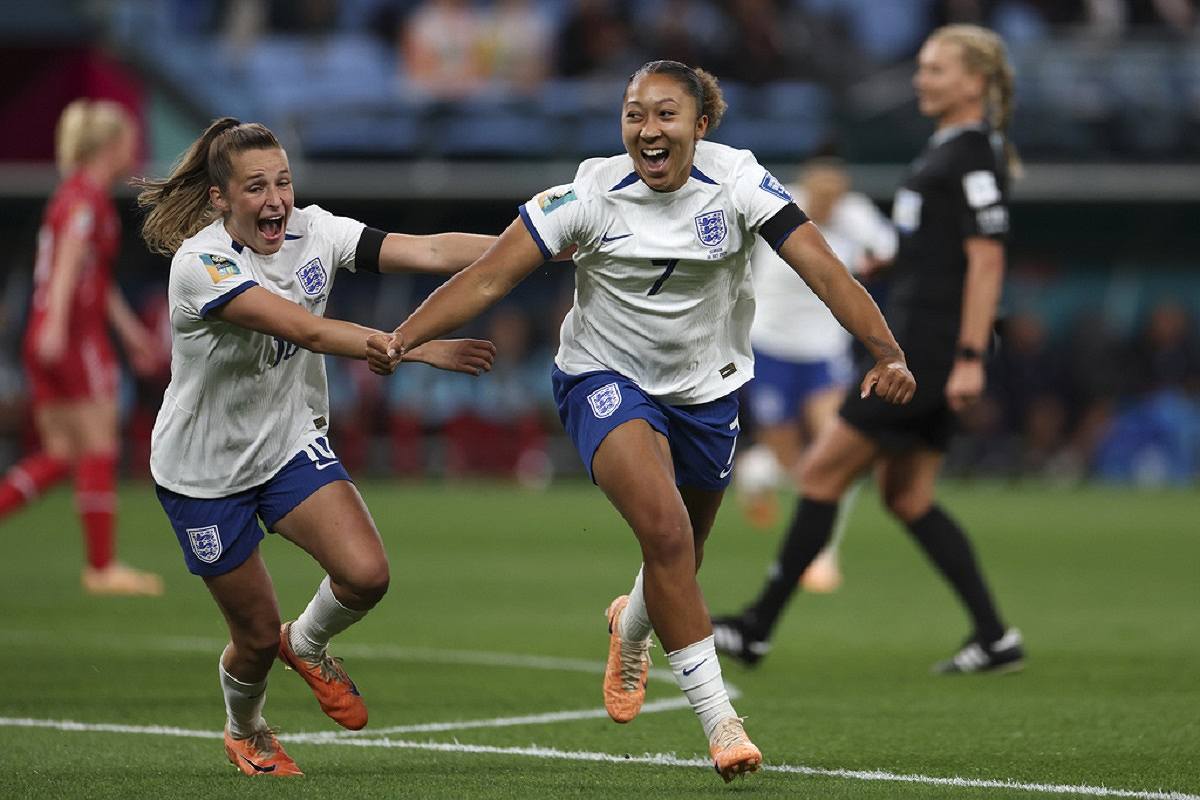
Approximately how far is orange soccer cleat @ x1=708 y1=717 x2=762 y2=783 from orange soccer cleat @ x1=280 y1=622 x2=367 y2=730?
1222mm

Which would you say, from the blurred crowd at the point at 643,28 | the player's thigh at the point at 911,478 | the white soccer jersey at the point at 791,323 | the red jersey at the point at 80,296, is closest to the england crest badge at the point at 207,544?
the player's thigh at the point at 911,478

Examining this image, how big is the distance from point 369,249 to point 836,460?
2.86 meters

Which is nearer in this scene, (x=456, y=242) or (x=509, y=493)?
(x=456, y=242)

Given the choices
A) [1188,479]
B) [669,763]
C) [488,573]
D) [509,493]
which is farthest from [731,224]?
[1188,479]

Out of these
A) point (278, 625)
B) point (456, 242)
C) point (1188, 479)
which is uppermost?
point (456, 242)

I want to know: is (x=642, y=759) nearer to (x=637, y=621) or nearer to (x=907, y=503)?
(x=637, y=621)

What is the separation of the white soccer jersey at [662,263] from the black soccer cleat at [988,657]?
2539 millimetres

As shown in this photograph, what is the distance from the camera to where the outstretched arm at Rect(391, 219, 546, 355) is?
5.54 m

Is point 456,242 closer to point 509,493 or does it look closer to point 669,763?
point 669,763

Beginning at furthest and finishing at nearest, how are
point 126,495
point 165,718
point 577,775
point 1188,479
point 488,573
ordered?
1. point 1188,479
2. point 126,495
3. point 488,573
4. point 165,718
5. point 577,775

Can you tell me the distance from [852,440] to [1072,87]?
58.0 feet

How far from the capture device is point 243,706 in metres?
5.85

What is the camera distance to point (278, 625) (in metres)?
5.85

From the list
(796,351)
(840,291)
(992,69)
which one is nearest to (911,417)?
(992,69)
